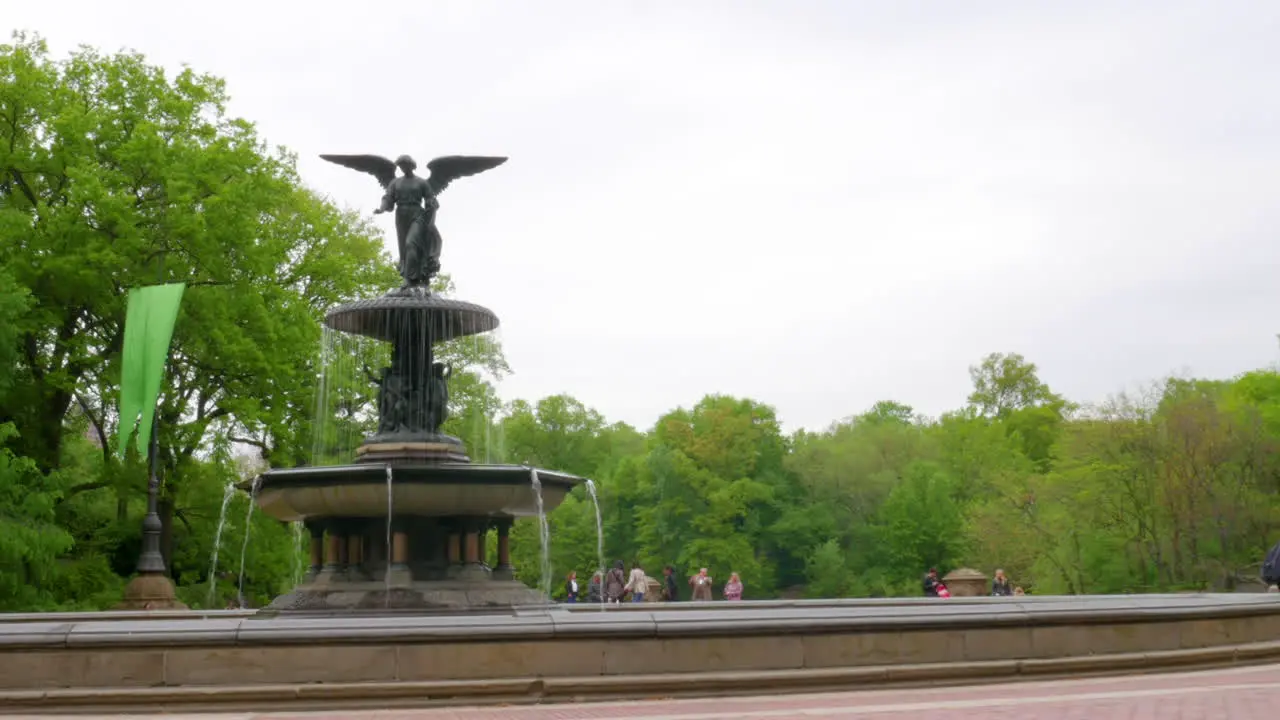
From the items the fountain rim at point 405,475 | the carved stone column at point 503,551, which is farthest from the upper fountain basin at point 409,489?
the carved stone column at point 503,551

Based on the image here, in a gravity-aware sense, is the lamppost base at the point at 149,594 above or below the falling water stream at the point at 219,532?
below

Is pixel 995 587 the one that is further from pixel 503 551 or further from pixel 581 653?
pixel 581 653

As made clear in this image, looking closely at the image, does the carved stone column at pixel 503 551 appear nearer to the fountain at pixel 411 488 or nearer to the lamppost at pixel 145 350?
the fountain at pixel 411 488

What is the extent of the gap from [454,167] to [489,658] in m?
8.88

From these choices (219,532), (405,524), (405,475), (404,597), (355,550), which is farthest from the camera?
(219,532)

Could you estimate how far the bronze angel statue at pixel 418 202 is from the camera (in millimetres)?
17922

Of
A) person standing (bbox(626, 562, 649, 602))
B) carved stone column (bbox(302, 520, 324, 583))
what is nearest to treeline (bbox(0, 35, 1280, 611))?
person standing (bbox(626, 562, 649, 602))

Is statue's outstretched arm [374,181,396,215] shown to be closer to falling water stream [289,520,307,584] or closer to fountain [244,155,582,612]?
fountain [244,155,582,612]

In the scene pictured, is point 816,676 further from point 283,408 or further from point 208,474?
point 208,474

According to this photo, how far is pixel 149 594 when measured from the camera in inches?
1100

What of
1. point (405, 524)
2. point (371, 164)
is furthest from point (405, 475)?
point (371, 164)

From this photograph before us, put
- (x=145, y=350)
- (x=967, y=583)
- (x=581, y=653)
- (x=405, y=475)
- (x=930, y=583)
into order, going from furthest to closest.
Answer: (x=967, y=583) < (x=930, y=583) < (x=145, y=350) < (x=405, y=475) < (x=581, y=653)

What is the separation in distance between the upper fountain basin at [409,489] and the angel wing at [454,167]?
14.5 ft

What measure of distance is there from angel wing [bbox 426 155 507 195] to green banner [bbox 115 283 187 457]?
615cm
